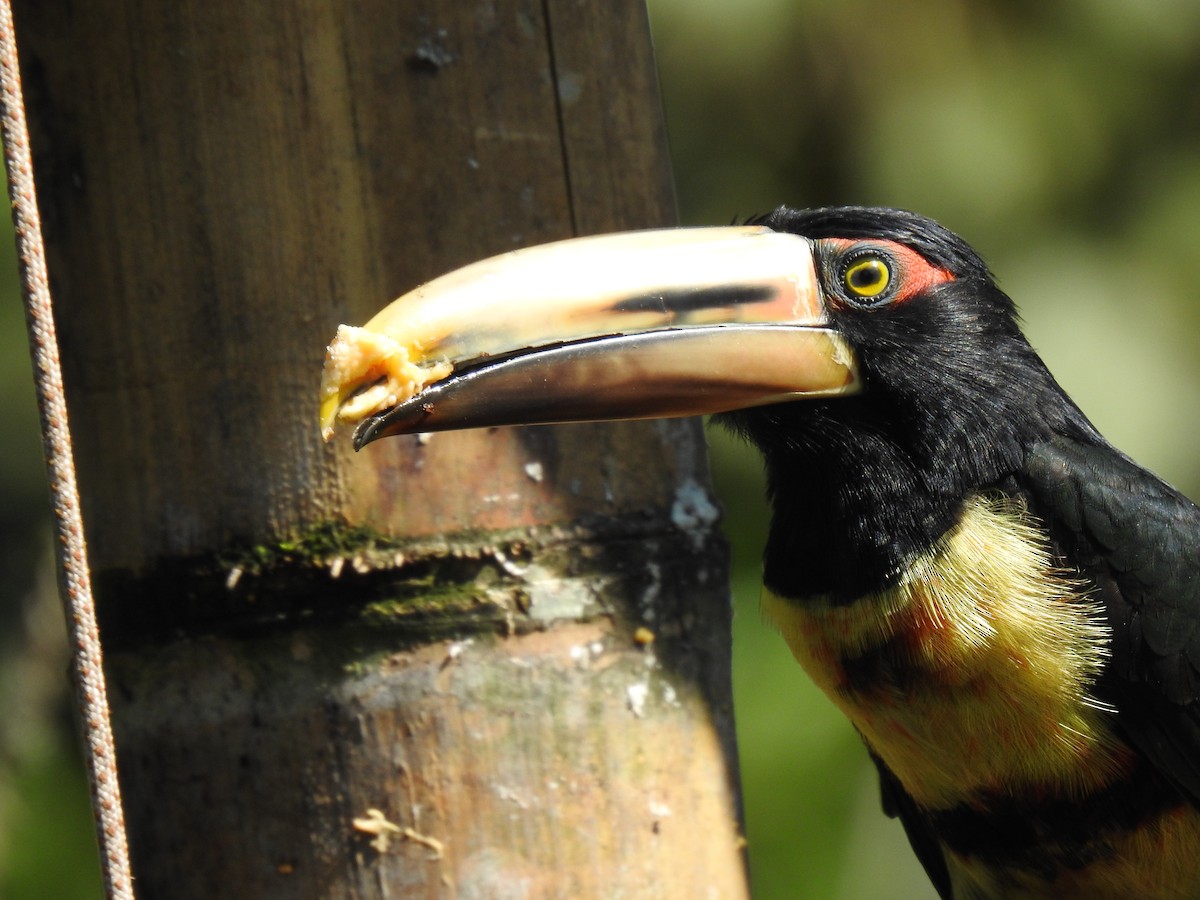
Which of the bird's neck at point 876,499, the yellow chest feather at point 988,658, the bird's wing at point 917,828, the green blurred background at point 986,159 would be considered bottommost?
the bird's wing at point 917,828

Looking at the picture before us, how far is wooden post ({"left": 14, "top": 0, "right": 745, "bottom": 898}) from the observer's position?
244 centimetres

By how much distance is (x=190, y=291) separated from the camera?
8.04 ft

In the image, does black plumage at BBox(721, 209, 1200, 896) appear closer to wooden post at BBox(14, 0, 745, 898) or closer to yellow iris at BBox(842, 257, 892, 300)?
yellow iris at BBox(842, 257, 892, 300)

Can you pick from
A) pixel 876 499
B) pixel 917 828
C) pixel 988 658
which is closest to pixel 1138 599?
pixel 988 658

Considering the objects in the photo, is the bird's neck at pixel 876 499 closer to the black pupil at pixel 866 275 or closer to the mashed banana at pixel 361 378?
the black pupil at pixel 866 275

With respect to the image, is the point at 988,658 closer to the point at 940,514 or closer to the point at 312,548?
the point at 940,514

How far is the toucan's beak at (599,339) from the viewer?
232 cm

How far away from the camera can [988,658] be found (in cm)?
268

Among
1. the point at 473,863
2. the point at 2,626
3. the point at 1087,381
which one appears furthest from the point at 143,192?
the point at 1087,381

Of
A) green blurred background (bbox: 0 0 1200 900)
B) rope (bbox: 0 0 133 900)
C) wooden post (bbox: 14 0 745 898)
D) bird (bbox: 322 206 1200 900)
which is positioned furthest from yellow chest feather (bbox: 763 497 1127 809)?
green blurred background (bbox: 0 0 1200 900)

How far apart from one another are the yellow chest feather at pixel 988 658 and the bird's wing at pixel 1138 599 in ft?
0.15

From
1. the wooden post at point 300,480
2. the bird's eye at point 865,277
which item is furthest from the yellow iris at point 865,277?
the wooden post at point 300,480

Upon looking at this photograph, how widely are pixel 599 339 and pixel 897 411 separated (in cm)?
63

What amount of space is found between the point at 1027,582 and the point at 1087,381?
5.01 metres
